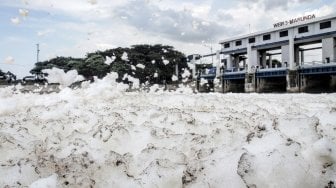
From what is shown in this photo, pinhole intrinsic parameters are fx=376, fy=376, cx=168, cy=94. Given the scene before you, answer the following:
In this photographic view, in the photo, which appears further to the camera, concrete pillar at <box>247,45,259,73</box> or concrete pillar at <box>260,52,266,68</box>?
concrete pillar at <box>260,52,266,68</box>

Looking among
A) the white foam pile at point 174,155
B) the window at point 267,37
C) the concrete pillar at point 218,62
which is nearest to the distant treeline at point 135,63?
the concrete pillar at point 218,62

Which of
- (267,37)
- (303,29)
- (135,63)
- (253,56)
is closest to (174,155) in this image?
(303,29)

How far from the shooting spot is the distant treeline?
5653 cm

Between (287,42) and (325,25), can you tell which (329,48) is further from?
(287,42)

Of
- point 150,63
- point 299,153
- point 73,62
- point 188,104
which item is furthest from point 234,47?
point 299,153

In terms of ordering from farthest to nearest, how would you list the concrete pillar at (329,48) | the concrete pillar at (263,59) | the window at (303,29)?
the concrete pillar at (263,59), the window at (303,29), the concrete pillar at (329,48)

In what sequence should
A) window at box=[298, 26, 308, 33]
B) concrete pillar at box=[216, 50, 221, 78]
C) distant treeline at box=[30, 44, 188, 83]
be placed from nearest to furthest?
window at box=[298, 26, 308, 33] < concrete pillar at box=[216, 50, 221, 78] < distant treeline at box=[30, 44, 188, 83]

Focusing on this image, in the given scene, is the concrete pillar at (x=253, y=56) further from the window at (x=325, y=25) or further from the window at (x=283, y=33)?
the window at (x=325, y=25)

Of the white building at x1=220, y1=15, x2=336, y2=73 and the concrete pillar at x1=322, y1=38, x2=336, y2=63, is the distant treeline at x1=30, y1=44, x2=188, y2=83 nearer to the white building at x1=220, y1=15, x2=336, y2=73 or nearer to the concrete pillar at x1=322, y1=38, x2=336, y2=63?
the white building at x1=220, y1=15, x2=336, y2=73

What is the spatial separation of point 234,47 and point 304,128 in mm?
52759

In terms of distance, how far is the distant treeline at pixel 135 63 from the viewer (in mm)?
56531

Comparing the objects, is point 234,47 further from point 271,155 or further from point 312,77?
point 271,155

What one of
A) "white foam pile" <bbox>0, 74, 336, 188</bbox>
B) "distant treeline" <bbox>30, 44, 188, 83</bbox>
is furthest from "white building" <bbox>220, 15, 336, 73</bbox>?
"white foam pile" <bbox>0, 74, 336, 188</bbox>

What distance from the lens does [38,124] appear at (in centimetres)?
395
